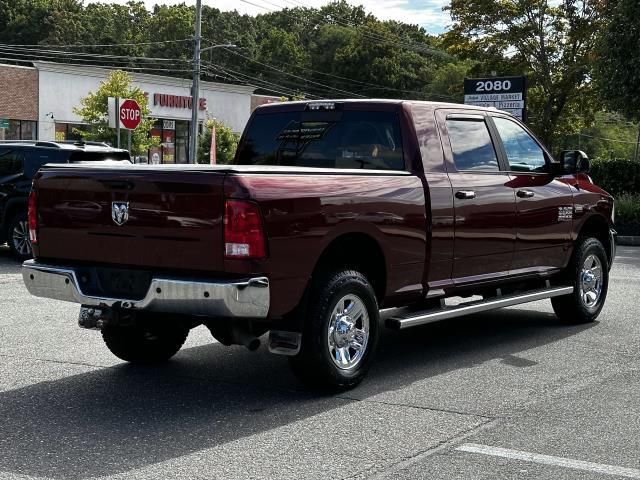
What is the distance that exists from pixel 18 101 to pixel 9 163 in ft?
103

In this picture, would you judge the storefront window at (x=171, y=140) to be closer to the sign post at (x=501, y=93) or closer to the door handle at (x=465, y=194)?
the sign post at (x=501, y=93)

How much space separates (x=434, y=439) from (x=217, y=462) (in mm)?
1270

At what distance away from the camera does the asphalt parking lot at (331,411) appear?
4816 millimetres

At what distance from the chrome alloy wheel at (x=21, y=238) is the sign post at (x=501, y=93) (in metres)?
16.3

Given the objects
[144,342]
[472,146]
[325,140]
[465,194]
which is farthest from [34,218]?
[472,146]

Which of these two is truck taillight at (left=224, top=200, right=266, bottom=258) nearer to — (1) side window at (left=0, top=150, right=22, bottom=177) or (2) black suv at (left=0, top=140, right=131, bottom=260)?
(2) black suv at (left=0, top=140, right=131, bottom=260)

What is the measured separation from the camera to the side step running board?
22.0ft

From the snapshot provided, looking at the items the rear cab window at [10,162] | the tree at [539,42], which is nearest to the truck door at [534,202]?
the rear cab window at [10,162]

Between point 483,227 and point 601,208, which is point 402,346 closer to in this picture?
point 483,227

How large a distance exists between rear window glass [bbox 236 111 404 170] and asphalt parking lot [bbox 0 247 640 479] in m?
1.64

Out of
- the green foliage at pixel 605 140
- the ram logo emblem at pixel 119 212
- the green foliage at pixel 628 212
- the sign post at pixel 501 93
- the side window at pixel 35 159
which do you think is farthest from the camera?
the green foliage at pixel 605 140

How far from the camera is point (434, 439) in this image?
5273 mm

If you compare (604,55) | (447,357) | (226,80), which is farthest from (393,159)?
(226,80)

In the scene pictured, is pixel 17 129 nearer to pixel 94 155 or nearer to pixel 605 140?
pixel 94 155
